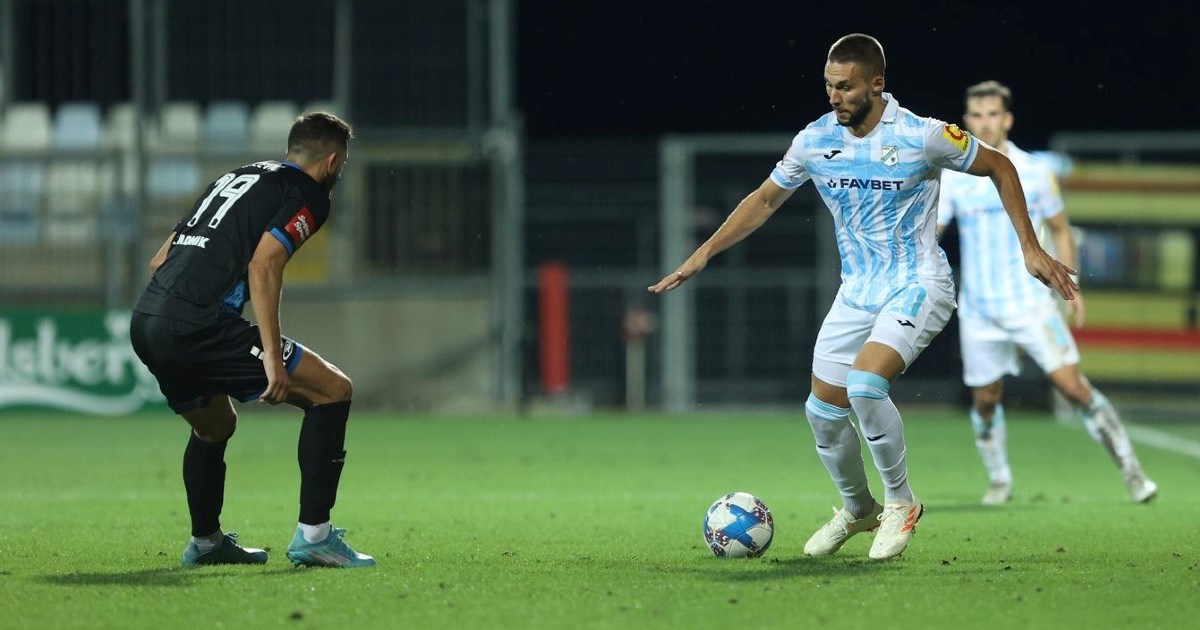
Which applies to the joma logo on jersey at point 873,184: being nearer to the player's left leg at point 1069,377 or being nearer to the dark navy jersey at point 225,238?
the dark navy jersey at point 225,238

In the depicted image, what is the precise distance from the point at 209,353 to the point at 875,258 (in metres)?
2.67

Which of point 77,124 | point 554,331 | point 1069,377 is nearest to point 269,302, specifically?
point 1069,377

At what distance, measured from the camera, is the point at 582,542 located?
25.1 feet

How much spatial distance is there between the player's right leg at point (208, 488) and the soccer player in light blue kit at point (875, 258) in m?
1.85

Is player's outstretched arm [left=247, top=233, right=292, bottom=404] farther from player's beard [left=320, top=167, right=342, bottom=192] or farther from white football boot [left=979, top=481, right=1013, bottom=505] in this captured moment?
white football boot [left=979, top=481, right=1013, bottom=505]

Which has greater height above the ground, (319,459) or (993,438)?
(319,459)

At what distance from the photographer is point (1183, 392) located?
17.6 meters

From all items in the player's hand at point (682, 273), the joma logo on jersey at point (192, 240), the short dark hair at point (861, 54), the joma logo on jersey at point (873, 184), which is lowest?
the player's hand at point (682, 273)

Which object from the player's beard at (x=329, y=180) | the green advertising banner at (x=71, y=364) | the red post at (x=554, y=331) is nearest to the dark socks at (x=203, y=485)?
the player's beard at (x=329, y=180)

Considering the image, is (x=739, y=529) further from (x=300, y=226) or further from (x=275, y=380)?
(x=300, y=226)

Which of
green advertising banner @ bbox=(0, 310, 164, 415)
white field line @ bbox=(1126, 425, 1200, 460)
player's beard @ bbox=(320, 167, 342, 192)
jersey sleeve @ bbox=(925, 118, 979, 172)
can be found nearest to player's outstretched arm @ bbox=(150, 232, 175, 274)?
player's beard @ bbox=(320, 167, 342, 192)

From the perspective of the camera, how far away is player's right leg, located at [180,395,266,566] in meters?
6.82

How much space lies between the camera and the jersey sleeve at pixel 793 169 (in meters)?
7.13

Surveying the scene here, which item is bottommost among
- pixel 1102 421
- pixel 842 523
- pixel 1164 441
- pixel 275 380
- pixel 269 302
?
pixel 1164 441
